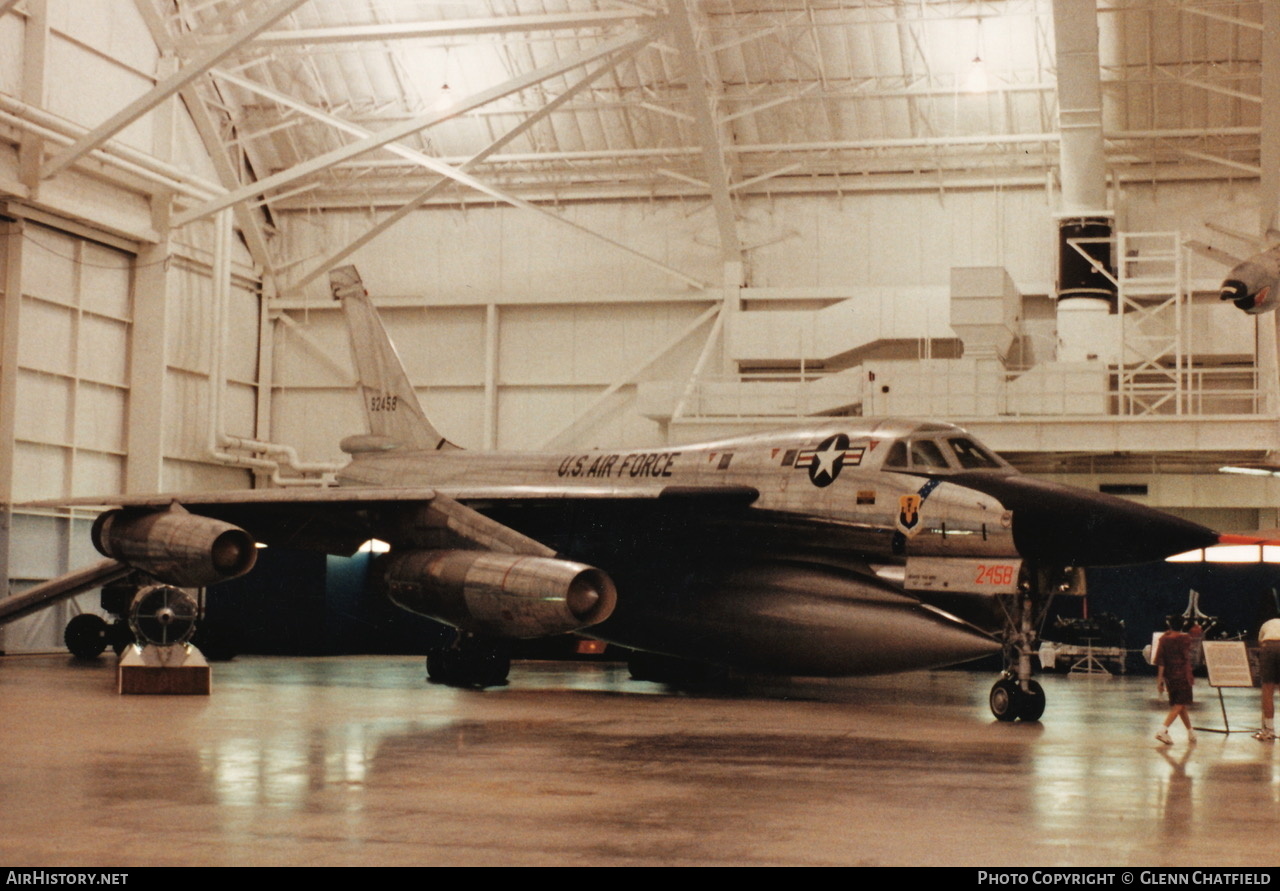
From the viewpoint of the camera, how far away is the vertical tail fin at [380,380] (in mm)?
20875

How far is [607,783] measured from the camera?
8.62 metres

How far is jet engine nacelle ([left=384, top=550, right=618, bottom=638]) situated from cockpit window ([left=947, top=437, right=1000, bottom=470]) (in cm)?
389

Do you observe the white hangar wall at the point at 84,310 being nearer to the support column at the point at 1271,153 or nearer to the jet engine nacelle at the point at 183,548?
the jet engine nacelle at the point at 183,548

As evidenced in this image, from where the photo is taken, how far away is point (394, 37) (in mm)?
23453

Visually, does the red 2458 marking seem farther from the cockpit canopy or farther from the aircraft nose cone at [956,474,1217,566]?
the cockpit canopy

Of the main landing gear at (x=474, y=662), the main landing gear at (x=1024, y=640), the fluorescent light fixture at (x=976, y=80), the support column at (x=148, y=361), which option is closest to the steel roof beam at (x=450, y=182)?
the support column at (x=148, y=361)

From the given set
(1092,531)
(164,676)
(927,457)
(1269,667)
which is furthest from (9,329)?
(1269,667)

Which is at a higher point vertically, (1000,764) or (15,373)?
(15,373)

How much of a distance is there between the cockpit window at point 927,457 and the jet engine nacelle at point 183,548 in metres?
7.49

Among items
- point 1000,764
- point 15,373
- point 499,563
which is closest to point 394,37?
point 15,373

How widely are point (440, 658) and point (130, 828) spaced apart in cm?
1139

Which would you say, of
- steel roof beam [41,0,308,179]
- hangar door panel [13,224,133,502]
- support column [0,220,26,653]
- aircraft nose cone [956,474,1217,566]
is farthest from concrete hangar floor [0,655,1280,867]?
steel roof beam [41,0,308,179]

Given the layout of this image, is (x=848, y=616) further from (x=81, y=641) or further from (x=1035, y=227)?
(x=1035, y=227)

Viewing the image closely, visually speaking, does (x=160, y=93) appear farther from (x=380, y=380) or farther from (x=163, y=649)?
(x=163, y=649)
